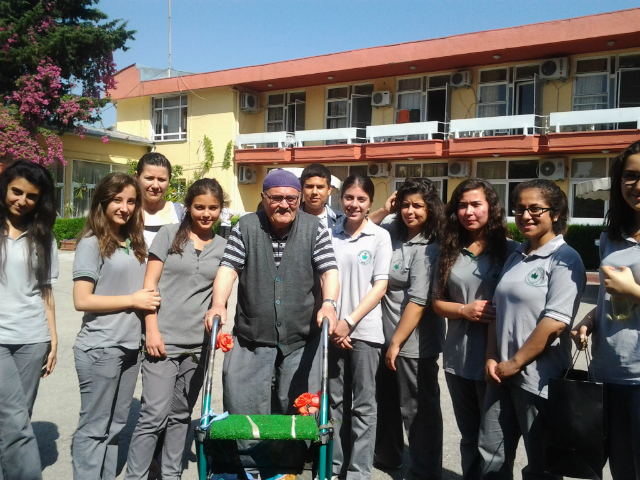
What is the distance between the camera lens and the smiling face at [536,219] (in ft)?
10.5

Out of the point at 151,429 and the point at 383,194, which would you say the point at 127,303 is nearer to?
the point at 151,429

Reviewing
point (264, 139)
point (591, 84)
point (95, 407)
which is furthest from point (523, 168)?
point (95, 407)

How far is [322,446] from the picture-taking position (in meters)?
2.64

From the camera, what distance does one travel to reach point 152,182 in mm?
4332

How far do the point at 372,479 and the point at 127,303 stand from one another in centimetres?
203

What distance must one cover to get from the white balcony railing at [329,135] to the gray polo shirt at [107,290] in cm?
1897

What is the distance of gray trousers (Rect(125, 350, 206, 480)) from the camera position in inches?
141

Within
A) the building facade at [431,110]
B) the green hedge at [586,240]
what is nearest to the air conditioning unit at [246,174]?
the building facade at [431,110]

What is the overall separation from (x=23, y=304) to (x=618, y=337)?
124 inches

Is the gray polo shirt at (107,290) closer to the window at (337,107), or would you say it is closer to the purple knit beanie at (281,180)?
the purple knit beanie at (281,180)

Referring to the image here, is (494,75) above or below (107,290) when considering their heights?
above

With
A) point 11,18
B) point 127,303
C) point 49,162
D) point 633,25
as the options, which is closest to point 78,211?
point 49,162

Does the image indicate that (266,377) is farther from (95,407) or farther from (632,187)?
(632,187)

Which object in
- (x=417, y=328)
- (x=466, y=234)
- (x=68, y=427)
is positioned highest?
(x=466, y=234)
